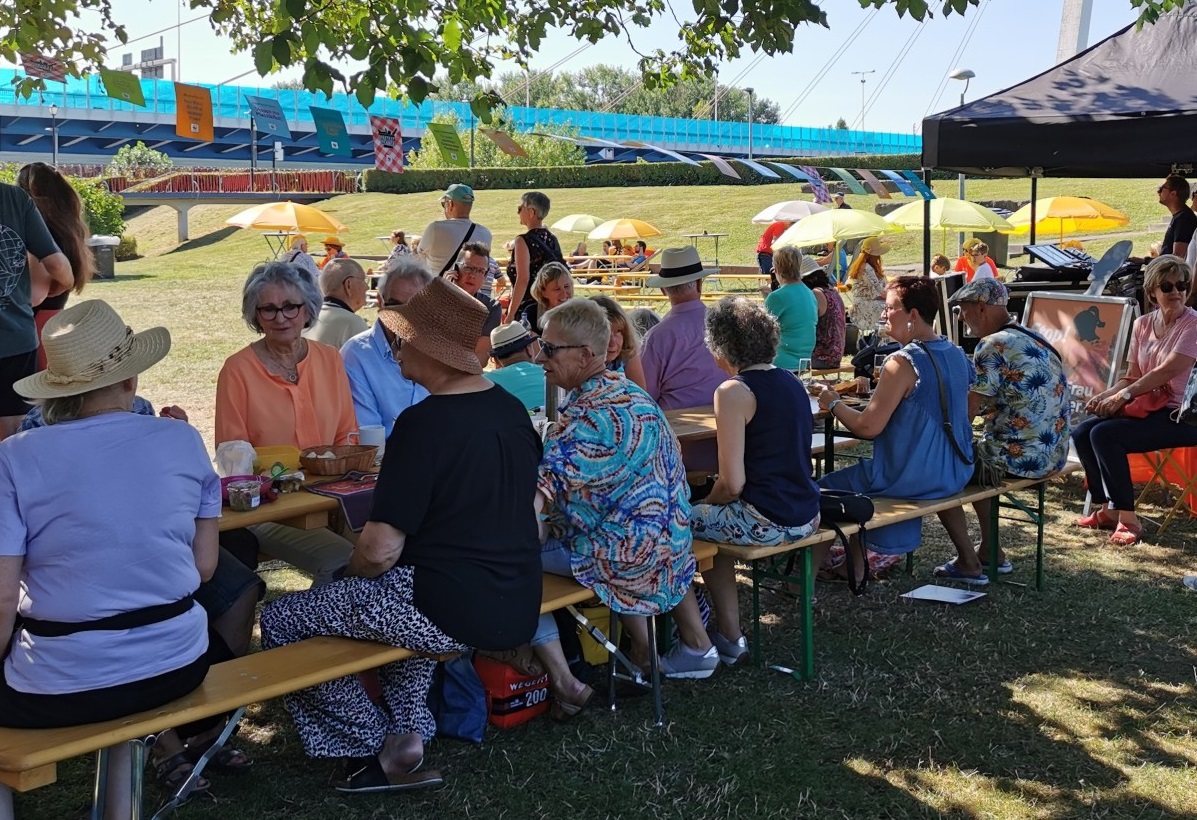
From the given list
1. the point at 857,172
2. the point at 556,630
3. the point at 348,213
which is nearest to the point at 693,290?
the point at 556,630

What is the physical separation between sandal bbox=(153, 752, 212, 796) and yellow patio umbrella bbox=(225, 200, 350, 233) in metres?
17.1

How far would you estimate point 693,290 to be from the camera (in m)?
6.02

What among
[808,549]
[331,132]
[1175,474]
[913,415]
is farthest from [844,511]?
[331,132]

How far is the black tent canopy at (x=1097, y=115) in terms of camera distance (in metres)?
6.77

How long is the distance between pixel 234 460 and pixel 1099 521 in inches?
186

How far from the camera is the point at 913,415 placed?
16.5ft

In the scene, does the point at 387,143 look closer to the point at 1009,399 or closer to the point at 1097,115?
the point at 1097,115

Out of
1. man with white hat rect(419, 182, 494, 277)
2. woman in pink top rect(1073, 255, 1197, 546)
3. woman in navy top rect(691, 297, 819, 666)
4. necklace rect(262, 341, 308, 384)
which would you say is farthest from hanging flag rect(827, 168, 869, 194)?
necklace rect(262, 341, 308, 384)

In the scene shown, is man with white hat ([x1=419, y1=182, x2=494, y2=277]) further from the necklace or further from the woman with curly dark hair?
the necklace

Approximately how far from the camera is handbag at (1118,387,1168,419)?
6.17 meters

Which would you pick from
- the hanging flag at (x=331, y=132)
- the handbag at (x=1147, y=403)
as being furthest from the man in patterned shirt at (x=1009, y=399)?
the hanging flag at (x=331, y=132)

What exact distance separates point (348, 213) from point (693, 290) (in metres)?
39.4

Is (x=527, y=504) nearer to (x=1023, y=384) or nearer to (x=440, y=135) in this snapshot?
(x=1023, y=384)

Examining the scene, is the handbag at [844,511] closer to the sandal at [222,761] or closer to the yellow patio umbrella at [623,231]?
the sandal at [222,761]
